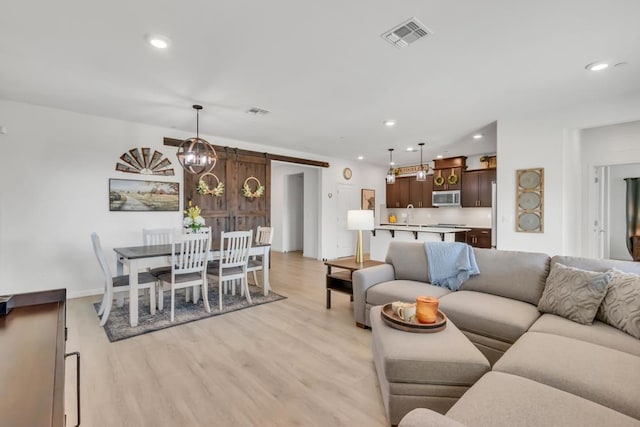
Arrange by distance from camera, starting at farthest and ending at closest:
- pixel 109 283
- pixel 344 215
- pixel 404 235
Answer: pixel 344 215 < pixel 404 235 < pixel 109 283

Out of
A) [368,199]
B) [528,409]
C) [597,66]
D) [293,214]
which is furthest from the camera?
[293,214]

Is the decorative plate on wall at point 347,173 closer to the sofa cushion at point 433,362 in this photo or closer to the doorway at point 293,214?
the doorway at point 293,214

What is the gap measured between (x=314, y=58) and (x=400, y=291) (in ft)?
7.69

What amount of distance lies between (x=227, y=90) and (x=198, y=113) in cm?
104

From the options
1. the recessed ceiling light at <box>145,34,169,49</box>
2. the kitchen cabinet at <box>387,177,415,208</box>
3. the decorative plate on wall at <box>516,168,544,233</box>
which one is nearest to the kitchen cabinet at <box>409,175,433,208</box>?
the kitchen cabinet at <box>387,177,415,208</box>

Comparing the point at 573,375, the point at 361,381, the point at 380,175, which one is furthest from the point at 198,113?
the point at 380,175

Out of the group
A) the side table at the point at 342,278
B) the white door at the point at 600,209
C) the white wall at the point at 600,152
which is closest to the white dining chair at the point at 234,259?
the side table at the point at 342,278

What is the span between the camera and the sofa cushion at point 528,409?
1.16 m

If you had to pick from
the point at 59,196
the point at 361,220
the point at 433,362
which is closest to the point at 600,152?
the point at 361,220

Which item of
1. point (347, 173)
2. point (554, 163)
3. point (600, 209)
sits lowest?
point (600, 209)

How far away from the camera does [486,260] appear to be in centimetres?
297

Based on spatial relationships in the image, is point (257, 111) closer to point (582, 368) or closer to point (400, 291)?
point (400, 291)

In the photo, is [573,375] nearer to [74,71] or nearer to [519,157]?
[519,157]

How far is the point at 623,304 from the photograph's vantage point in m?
1.98
